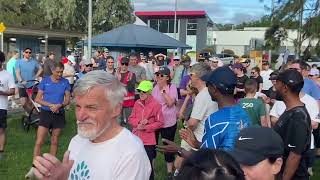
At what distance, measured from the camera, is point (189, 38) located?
262 feet

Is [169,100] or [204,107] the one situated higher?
[204,107]

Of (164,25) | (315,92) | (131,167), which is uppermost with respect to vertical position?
(164,25)

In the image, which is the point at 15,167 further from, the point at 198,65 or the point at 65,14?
the point at 65,14

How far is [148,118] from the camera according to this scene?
291 inches

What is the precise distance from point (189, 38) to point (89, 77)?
254 feet

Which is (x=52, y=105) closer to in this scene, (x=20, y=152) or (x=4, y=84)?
(x=4, y=84)

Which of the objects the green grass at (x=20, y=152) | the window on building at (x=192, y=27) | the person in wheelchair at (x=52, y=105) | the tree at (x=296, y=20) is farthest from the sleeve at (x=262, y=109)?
the window on building at (x=192, y=27)

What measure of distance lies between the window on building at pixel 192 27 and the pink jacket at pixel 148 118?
235ft

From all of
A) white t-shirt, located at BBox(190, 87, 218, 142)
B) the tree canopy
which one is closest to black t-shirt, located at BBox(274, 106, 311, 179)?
white t-shirt, located at BBox(190, 87, 218, 142)

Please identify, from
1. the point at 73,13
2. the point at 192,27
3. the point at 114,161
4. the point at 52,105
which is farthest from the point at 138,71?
the point at 192,27

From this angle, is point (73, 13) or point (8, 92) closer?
point (8, 92)

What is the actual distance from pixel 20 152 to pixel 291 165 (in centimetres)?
665

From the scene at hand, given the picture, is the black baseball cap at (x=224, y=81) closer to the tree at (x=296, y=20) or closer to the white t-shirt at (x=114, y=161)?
the white t-shirt at (x=114, y=161)

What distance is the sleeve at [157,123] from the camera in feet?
24.1
